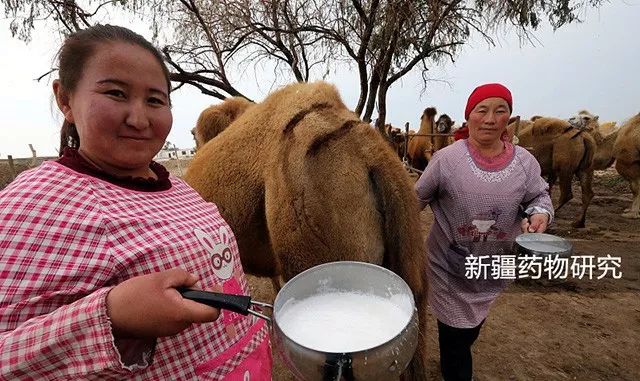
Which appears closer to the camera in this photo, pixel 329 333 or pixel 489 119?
pixel 329 333

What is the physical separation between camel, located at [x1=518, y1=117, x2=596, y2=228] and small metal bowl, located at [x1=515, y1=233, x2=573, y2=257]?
497 cm

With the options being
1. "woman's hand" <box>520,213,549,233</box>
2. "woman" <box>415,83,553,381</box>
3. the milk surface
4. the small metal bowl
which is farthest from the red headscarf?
the milk surface

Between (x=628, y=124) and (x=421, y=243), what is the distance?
11.2 m

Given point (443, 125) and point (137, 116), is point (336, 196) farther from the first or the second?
point (443, 125)

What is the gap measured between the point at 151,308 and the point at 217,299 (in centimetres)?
12

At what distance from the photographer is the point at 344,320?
3.02 ft

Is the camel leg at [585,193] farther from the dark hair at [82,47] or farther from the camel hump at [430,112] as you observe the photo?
the dark hair at [82,47]

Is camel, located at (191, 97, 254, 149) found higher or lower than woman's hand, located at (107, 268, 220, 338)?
higher

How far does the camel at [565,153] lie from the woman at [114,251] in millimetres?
9007

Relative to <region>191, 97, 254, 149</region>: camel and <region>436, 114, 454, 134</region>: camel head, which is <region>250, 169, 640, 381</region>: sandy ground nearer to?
<region>191, 97, 254, 149</region>: camel

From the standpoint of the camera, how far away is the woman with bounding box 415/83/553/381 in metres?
2.35

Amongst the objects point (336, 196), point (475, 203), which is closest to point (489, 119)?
point (475, 203)

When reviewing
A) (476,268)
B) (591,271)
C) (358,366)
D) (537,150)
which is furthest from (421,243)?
(537,150)

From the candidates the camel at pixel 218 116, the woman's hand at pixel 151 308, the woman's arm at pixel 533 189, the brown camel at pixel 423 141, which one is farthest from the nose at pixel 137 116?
the brown camel at pixel 423 141
